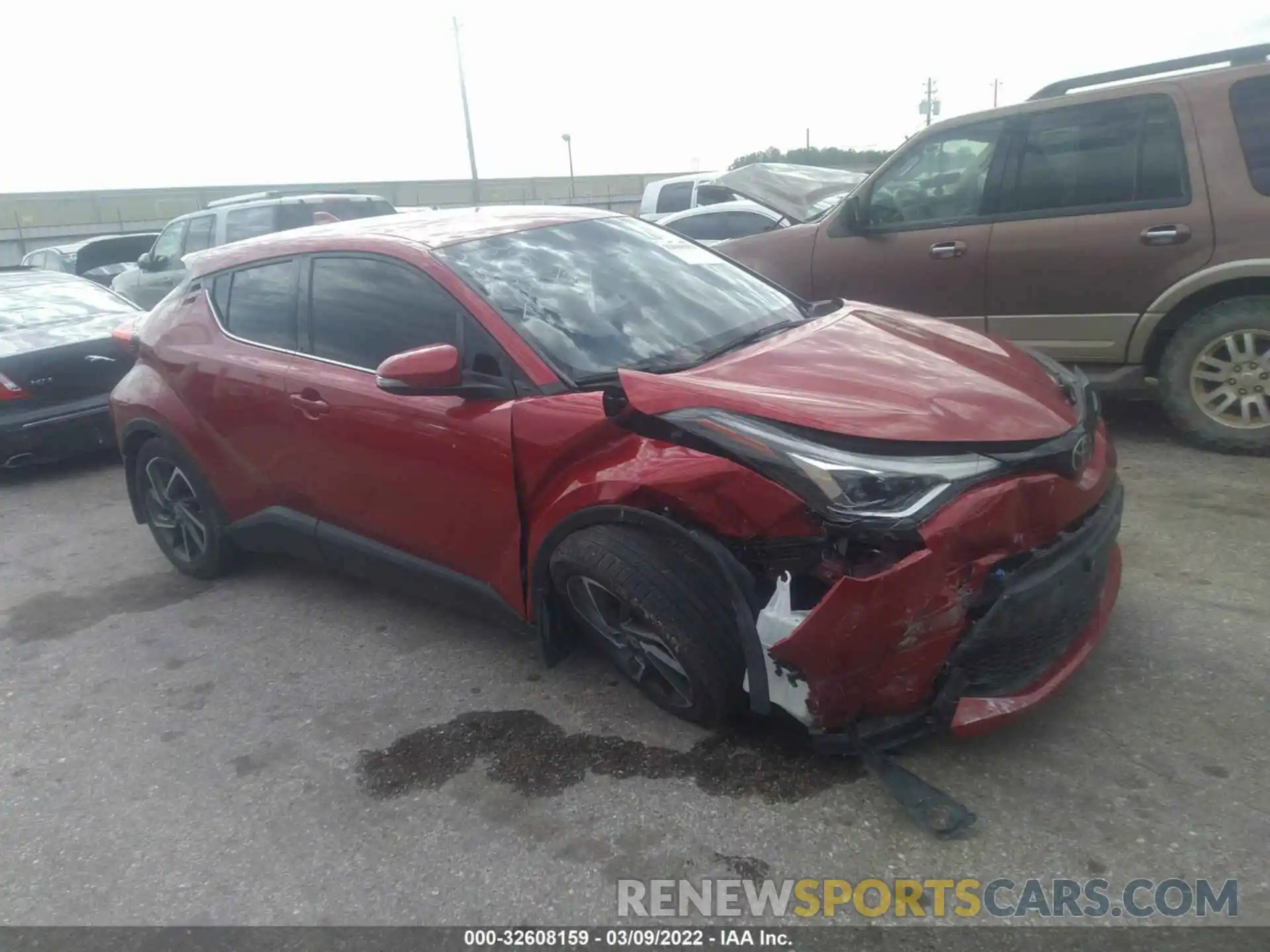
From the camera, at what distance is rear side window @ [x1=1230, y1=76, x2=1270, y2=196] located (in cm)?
485

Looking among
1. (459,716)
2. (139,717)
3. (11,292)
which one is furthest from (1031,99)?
(11,292)

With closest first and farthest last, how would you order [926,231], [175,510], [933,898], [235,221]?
[933,898] < [175,510] < [926,231] < [235,221]

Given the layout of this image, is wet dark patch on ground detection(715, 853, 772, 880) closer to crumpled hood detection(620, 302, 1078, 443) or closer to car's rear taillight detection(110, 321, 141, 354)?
crumpled hood detection(620, 302, 1078, 443)

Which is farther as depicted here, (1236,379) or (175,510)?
(1236,379)

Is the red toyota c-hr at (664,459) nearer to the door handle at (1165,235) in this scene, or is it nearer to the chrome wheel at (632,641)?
the chrome wheel at (632,641)

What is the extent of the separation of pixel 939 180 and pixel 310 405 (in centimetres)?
400

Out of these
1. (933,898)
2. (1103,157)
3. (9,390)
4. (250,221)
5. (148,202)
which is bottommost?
(933,898)

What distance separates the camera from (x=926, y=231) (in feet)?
19.2

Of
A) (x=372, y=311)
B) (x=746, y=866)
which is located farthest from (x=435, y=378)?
(x=746, y=866)

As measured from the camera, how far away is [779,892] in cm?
241

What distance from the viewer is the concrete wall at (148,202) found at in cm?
2653

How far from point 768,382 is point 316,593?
265 cm

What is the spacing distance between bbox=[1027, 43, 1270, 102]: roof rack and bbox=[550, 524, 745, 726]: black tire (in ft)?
14.1

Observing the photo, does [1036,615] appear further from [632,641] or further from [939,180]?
[939,180]
